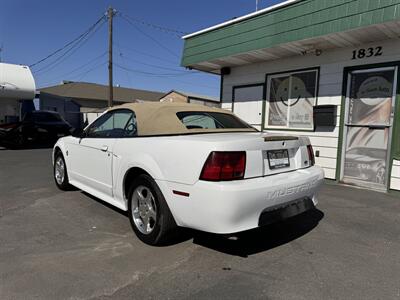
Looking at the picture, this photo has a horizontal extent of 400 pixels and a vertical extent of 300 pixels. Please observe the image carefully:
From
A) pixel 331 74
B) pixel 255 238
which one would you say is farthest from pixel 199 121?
pixel 331 74

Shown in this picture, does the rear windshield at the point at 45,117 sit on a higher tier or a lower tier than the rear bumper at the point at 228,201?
higher

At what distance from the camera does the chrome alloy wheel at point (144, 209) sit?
3543mm

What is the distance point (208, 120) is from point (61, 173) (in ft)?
10.1

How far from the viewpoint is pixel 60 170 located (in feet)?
19.3

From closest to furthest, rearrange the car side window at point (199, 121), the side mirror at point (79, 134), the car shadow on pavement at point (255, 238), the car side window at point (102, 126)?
1. the car shadow on pavement at point (255, 238)
2. the car side window at point (199, 121)
3. the car side window at point (102, 126)
4. the side mirror at point (79, 134)

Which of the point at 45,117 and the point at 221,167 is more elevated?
the point at 45,117

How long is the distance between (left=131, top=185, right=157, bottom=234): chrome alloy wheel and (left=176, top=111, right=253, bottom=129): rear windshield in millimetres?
913

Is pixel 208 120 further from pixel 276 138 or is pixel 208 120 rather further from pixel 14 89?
pixel 14 89

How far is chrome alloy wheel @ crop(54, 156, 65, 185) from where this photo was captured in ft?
18.9

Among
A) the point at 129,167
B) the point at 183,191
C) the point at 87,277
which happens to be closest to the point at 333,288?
the point at 183,191

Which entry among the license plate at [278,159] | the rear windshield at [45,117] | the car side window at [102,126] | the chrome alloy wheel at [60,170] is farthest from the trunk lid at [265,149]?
the rear windshield at [45,117]

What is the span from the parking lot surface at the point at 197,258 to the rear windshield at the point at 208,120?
1317 mm

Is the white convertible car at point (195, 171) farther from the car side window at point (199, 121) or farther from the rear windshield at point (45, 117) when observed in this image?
the rear windshield at point (45, 117)

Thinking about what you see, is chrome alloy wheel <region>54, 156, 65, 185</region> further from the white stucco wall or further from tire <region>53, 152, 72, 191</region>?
the white stucco wall
